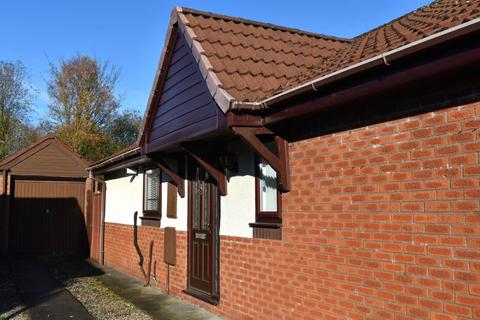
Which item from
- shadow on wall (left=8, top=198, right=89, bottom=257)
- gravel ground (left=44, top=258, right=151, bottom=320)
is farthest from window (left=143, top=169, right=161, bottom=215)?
shadow on wall (left=8, top=198, right=89, bottom=257)

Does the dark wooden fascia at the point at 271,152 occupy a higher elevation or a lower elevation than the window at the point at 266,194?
higher

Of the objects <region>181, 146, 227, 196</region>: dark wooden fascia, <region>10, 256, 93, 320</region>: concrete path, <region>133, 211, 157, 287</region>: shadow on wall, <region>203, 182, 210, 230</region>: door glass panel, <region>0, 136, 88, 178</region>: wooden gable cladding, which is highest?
<region>0, 136, 88, 178</region>: wooden gable cladding

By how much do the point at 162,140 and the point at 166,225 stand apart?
241 cm

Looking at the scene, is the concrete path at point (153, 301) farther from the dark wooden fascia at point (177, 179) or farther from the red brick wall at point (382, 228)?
the dark wooden fascia at point (177, 179)

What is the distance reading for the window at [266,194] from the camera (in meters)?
6.11

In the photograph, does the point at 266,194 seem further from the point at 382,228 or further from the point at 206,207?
the point at 382,228

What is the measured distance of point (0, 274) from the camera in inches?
483

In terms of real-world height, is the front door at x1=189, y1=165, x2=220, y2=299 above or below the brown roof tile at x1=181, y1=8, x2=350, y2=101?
below

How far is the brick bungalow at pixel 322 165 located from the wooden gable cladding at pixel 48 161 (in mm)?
9433

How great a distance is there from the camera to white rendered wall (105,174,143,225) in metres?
11.9

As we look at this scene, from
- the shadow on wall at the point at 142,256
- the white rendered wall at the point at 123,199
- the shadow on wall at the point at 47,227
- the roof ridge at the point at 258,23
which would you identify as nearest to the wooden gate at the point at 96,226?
the white rendered wall at the point at 123,199

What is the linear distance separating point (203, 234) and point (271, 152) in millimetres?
2950

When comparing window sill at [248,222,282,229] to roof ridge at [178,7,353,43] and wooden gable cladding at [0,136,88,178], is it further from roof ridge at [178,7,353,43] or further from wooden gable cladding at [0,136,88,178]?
wooden gable cladding at [0,136,88,178]

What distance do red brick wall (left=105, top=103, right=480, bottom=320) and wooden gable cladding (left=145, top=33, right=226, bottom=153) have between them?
1.44 m
